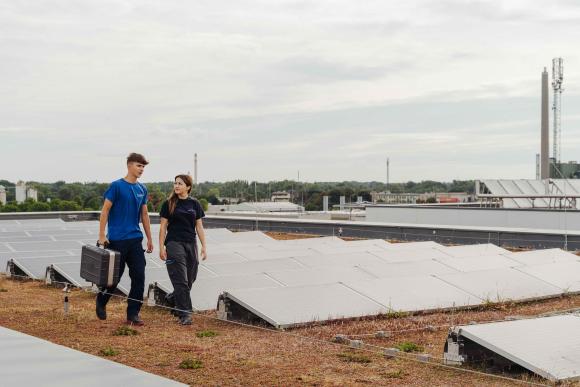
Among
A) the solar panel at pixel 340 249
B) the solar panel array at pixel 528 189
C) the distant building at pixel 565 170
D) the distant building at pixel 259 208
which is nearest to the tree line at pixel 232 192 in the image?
the distant building at pixel 259 208

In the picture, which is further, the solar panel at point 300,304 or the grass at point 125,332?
the solar panel at point 300,304

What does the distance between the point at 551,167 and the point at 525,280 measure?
44.4 m

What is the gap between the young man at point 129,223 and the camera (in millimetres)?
8352

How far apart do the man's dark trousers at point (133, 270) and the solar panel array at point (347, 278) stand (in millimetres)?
958

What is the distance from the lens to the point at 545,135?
174 ft

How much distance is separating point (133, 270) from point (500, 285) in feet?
16.9

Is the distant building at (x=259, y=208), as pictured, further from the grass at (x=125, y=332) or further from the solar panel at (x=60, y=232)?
the grass at (x=125, y=332)

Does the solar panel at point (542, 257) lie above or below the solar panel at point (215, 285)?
above

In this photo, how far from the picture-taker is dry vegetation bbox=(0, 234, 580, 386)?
6.10 m

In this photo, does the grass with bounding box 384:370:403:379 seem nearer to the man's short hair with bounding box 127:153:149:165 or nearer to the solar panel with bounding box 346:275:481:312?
the solar panel with bounding box 346:275:481:312

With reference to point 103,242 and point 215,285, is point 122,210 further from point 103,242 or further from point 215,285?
point 215,285

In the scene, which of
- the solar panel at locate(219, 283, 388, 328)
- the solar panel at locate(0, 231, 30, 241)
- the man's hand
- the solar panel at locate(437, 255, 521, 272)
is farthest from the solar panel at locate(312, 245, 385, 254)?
the solar panel at locate(0, 231, 30, 241)

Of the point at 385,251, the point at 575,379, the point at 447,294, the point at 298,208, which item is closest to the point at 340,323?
the point at 447,294

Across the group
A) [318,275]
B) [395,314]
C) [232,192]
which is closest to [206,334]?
[395,314]
